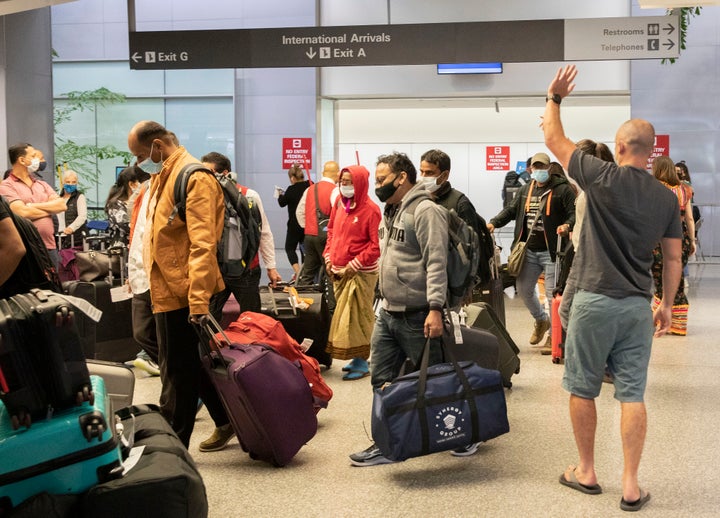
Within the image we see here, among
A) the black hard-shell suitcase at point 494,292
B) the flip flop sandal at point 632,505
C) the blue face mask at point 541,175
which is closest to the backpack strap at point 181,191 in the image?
the flip flop sandal at point 632,505

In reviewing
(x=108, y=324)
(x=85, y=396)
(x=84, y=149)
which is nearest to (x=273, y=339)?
(x=85, y=396)

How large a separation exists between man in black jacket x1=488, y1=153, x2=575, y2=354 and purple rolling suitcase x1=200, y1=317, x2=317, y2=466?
337 cm

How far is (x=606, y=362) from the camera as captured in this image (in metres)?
4.13

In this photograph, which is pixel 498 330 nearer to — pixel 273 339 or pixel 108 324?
pixel 273 339

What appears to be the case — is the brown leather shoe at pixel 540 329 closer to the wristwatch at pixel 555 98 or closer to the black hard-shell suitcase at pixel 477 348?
the black hard-shell suitcase at pixel 477 348

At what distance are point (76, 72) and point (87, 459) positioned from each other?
15525 mm

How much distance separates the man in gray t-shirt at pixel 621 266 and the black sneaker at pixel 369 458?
1149mm

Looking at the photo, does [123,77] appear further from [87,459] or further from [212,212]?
[87,459]

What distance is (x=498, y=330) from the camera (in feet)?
20.9

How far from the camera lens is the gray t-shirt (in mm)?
3957

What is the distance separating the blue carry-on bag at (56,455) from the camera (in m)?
2.82

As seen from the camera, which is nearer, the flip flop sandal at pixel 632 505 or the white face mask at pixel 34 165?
the flip flop sandal at pixel 632 505

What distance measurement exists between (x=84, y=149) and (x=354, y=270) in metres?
11.8

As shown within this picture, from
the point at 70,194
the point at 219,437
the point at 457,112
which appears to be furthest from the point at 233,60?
the point at 457,112
